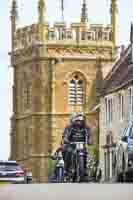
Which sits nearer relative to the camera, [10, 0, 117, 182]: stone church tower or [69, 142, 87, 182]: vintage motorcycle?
[69, 142, 87, 182]: vintage motorcycle

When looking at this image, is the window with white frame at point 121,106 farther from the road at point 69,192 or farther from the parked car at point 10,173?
the road at point 69,192

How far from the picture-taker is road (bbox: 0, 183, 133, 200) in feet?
64.7

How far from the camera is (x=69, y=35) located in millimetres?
106438

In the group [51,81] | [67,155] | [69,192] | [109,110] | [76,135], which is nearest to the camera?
[69,192]

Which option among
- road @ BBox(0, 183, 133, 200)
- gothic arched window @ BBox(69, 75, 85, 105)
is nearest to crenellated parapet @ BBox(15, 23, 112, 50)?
gothic arched window @ BBox(69, 75, 85, 105)

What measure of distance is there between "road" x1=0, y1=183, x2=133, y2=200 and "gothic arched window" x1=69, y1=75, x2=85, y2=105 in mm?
83583

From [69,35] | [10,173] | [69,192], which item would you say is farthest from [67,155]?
[69,35]

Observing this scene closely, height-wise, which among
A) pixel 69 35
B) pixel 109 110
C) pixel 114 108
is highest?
pixel 69 35

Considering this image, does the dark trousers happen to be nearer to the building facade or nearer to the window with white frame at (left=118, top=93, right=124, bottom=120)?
the building facade

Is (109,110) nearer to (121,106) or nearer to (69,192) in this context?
(121,106)

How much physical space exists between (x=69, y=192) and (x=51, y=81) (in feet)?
280

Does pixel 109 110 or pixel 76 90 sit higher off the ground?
pixel 109 110

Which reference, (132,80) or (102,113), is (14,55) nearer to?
(102,113)

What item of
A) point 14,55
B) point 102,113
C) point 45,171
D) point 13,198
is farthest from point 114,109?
point 13,198
